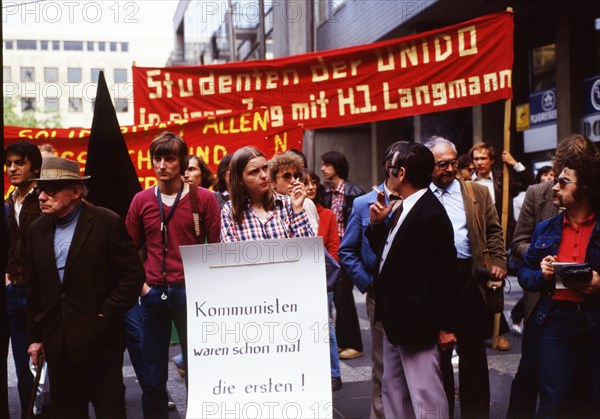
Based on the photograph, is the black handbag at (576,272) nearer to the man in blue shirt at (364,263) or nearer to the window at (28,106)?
the man in blue shirt at (364,263)

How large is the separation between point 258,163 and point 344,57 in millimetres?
3008

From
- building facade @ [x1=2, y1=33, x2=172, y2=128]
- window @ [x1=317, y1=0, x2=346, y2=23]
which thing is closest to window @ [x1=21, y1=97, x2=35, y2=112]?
building facade @ [x1=2, y1=33, x2=172, y2=128]

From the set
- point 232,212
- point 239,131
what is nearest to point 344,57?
point 239,131

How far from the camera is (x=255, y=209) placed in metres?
5.35

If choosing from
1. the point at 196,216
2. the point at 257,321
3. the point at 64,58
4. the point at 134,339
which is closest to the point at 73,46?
the point at 64,58

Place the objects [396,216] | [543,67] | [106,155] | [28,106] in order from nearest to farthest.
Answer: [396,216] → [106,155] → [543,67] → [28,106]

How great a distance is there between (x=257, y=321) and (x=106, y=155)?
193 centimetres

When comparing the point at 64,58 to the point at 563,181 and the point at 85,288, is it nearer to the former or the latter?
the point at 85,288

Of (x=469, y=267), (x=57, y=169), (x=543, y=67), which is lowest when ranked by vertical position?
(x=469, y=267)

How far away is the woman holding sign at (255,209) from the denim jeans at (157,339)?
21.0 inches

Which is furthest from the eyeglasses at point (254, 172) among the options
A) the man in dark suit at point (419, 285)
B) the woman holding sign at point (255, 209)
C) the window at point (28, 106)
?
the window at point (28, 106)

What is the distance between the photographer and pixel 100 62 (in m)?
72.0

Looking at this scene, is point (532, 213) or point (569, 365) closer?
point (569, 365)

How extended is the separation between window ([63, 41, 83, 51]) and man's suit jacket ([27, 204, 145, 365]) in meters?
70.0
